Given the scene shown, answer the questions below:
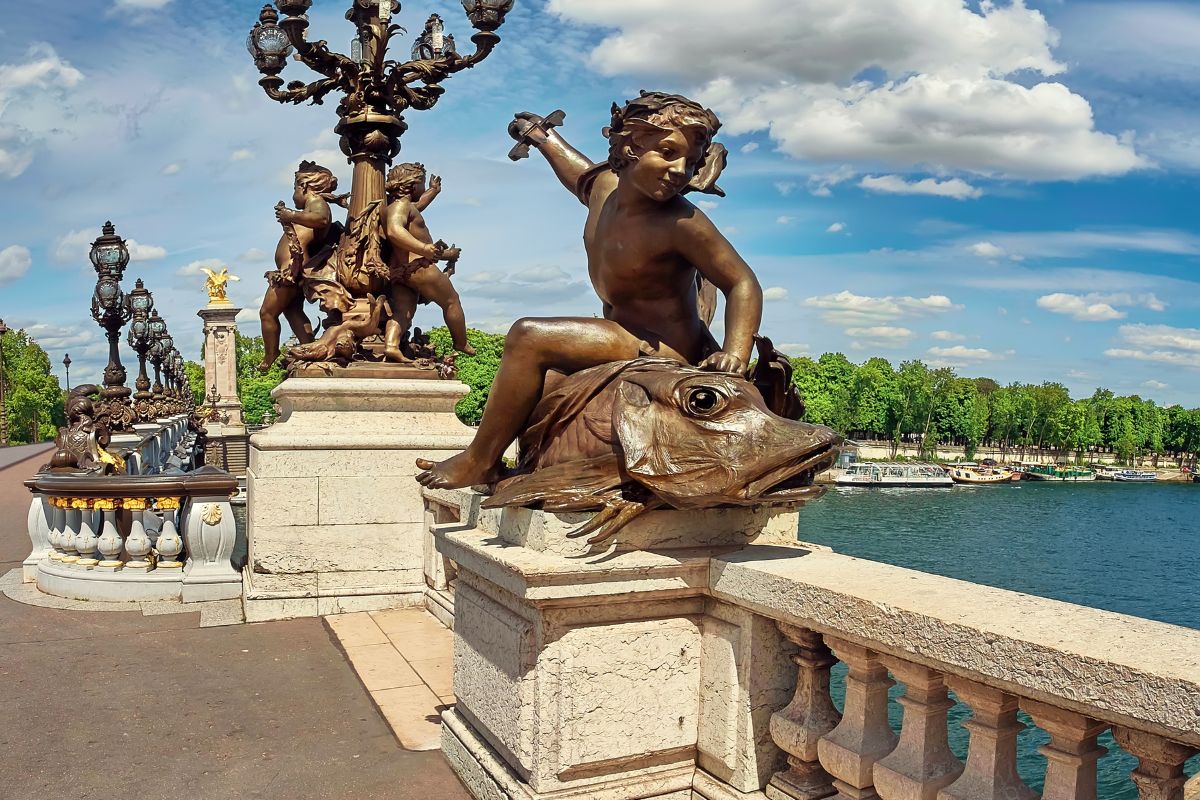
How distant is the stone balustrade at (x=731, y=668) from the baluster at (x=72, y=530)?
17.8 feet

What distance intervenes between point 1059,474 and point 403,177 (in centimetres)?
8402

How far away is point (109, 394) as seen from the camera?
19.2 m

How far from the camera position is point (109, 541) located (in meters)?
7.77

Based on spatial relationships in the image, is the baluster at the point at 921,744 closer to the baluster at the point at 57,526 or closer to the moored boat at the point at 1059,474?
the baluster at the point at 57,526

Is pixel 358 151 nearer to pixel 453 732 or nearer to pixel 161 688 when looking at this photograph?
pixel 161 688

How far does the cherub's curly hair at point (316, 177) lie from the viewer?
830cm

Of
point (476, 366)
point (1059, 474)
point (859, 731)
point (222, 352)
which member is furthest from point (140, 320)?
point (1059, 474)

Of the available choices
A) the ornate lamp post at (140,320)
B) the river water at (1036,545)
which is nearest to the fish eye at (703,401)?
the river water at (1036,545)

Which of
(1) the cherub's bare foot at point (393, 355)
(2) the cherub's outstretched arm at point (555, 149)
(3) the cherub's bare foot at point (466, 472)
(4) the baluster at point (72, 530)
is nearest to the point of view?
(3) the cherub's bare foot at point (466, 472)

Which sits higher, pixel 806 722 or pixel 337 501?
pixel 337 501

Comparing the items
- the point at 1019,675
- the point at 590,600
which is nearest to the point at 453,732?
the point at 590,600

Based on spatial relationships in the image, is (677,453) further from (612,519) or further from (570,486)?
(570,486)

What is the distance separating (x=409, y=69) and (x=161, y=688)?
568cm

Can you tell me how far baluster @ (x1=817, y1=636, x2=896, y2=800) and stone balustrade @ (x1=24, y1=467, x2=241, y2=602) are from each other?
18.9 ft
